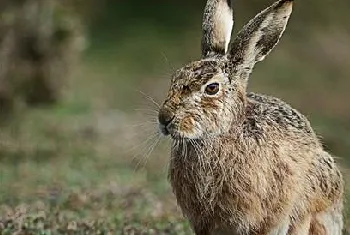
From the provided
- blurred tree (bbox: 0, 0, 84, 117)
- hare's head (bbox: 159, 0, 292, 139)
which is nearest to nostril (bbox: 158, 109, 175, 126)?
hare's head (bbox: 159, 0, 292, 139)

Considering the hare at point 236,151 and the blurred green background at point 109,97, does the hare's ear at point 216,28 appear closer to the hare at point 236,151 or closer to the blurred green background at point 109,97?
the hare at point 236,151

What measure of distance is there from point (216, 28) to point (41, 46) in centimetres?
721

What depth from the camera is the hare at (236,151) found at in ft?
21.8

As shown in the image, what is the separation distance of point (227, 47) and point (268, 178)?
3.53ft

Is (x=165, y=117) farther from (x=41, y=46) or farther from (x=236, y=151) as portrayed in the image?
(x=41, y=46)

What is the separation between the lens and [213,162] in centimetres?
680

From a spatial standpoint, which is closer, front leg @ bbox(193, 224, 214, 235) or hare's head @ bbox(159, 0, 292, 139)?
hare's head @ bbox(159, 0, 292, 139)

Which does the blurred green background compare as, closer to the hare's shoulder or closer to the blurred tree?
the blurred tree

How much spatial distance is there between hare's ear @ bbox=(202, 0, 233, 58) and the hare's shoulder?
1.37 feet

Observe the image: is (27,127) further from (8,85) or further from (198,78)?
(198,78)

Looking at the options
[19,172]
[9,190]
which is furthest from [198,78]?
[19,172]

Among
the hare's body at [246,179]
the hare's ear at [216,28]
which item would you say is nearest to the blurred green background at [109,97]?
the hare's body at [246,179]

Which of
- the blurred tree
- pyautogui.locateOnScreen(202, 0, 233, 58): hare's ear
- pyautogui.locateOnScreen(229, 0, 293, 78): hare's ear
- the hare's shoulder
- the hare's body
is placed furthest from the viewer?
the blurred tree

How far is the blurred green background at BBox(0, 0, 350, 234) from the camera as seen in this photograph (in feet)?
30.7
